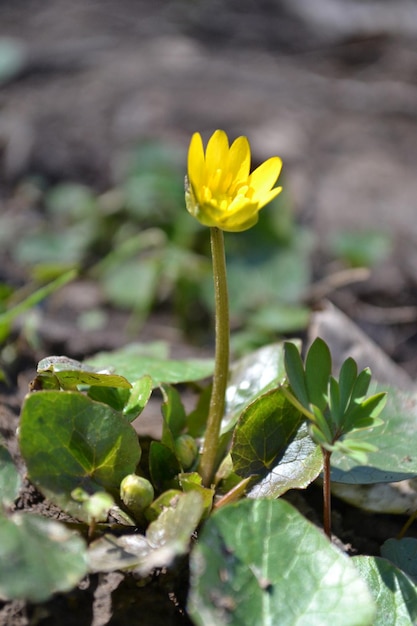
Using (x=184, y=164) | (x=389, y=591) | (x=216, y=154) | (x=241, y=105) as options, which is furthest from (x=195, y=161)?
(x=241, y=105)

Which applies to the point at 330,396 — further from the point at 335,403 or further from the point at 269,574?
the point at 269,574

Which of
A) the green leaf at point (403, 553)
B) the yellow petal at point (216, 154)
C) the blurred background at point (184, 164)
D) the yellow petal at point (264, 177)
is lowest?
the blurred background at point (184, 164)

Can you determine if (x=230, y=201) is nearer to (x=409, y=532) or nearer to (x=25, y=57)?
(x=409, y=532)

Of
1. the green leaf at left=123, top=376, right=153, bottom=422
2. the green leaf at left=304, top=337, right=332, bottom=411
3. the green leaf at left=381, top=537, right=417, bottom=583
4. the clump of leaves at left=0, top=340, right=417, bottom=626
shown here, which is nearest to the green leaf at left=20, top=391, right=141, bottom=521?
the clump of leaves at left=0, top=340, right=417, bottom=626

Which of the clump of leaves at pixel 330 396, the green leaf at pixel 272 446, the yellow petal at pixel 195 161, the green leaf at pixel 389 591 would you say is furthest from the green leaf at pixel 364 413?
the yellow petal at pixel 195 161

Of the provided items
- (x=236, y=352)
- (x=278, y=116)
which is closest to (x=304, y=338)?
(x=236, y=352)

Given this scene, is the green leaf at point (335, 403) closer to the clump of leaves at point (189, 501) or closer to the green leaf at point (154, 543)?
the clump of leaves at point (189, 501)
